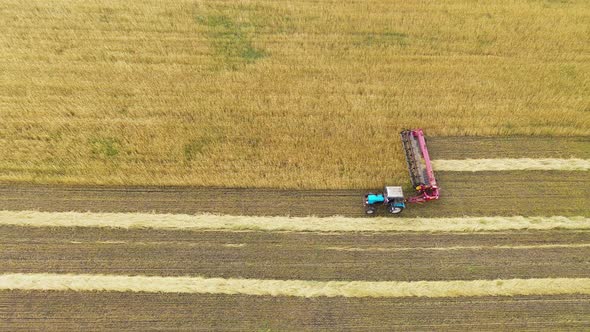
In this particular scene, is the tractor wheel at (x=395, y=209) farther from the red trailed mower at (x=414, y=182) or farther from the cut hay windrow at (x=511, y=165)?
the cut hay windrow at (x=511, y=165)

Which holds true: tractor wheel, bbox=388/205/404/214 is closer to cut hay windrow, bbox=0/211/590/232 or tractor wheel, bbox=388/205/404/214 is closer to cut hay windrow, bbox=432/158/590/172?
cut hay windrow, bbox=0/211/590/232

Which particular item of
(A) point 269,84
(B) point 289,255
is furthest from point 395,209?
(A) point 269,84

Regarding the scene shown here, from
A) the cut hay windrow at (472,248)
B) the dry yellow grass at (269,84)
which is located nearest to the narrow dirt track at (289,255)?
the cut hay windrow at (472,248)

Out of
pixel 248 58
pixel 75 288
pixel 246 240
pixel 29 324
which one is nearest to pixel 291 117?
pixel 248 58

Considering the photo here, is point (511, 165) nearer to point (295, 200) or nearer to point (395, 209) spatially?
point (395, 209)

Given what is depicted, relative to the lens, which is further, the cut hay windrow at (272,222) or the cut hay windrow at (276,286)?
the cut hay windrow at (272,222)

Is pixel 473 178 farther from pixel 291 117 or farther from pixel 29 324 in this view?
pixel 29 324

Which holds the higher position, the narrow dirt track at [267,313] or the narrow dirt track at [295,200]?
the narrow dirt track at [295,200]
